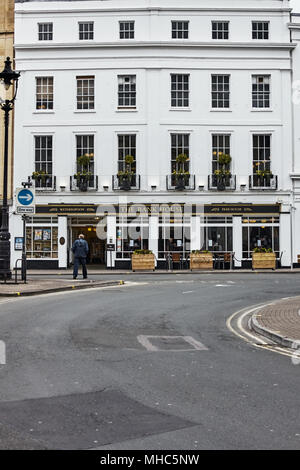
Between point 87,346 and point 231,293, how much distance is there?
9934mm

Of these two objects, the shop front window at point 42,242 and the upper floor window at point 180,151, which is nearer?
the upper floor window at point 180,151

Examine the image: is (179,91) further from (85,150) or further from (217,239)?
(217,239)

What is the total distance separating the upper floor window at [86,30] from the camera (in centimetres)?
3434

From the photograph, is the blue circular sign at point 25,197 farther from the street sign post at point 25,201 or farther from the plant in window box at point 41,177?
the plant in window box at point 41,177

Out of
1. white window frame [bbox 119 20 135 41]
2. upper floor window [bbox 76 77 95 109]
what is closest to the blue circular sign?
upper floor window [bbox 76 77 95 109]

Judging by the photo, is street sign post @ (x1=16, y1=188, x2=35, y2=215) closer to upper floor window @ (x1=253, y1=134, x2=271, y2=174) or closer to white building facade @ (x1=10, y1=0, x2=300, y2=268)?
white building facade @ (x1=10, y1=0, x2=300, y2=268)

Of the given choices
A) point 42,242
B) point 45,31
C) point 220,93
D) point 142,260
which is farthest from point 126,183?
point 45,31

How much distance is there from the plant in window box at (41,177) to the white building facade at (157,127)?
0.06m

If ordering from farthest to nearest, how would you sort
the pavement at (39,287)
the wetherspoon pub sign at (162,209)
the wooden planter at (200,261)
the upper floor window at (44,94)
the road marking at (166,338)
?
1. the upper floor window at (44,94)
2. the wetherspoon pub sign at (162,209)
3. the wooden planter at (200,261)
4. the pavement at (39,287)
5. the road marking at (166,338)

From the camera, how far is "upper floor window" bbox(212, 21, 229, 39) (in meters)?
34.3

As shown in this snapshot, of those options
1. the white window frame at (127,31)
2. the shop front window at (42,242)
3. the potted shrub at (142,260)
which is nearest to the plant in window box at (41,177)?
the shop front window at (42,242)

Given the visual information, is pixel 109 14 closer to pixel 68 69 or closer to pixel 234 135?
pixel 68 69
